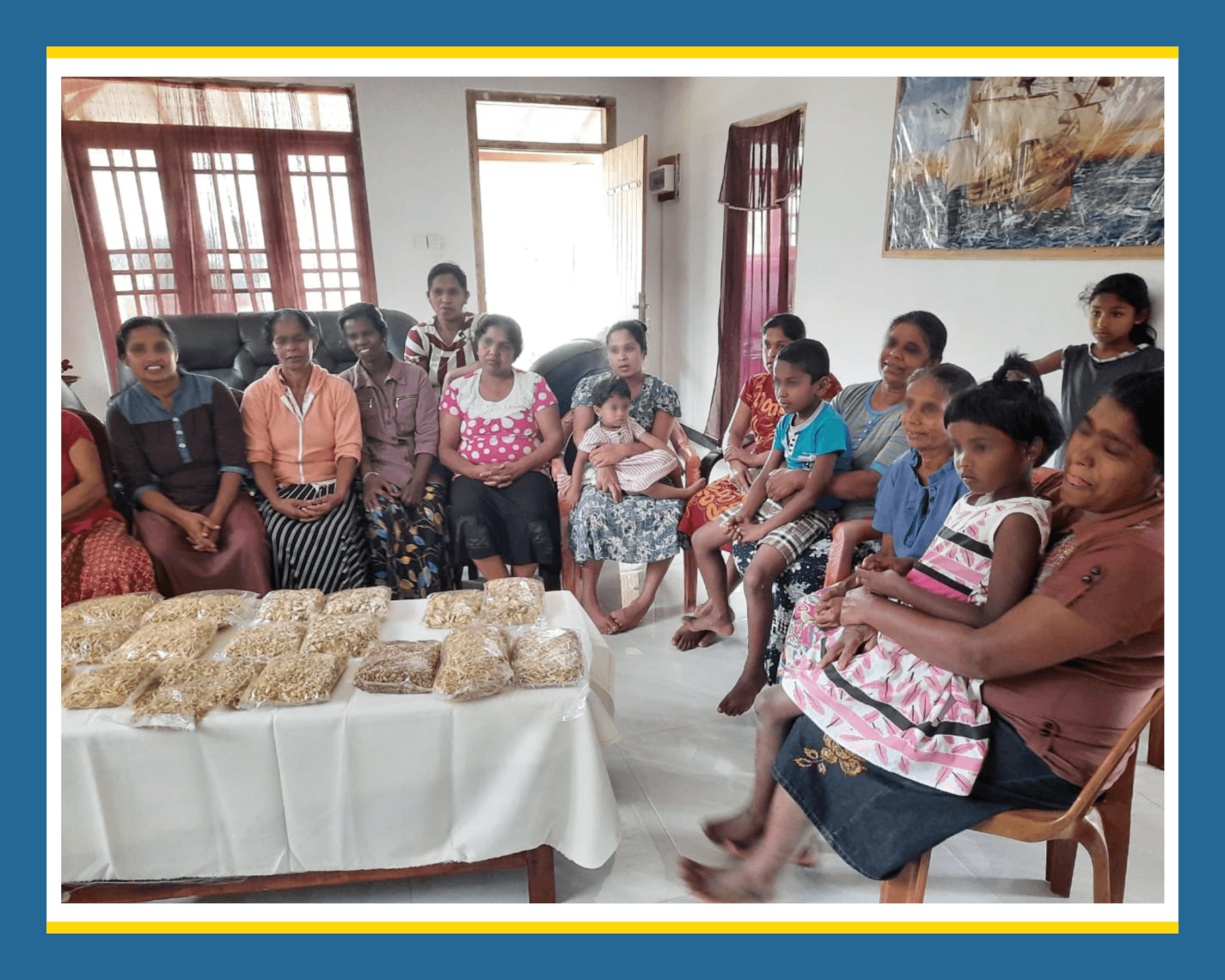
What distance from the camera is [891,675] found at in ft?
3.91

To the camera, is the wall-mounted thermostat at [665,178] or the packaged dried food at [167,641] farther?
the wall-mounted thermostat at [665,178]

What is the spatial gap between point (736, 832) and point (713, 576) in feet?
3.25

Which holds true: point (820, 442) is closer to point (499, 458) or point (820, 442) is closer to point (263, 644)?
point (499, 458)

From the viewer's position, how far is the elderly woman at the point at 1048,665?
3.14 feet

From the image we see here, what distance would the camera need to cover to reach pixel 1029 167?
5.78 ft

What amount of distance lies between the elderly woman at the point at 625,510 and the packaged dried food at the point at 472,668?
114 cm

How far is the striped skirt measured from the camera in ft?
7.31

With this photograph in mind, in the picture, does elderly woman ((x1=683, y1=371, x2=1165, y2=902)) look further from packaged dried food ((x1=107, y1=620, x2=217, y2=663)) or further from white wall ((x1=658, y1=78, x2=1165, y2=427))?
packaged dried food ((x1=107, y1=620, x2=217, y2=663))

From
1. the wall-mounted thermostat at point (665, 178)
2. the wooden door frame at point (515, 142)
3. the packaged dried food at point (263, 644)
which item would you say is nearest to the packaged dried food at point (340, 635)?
the packaged dried food at point (263, 644)

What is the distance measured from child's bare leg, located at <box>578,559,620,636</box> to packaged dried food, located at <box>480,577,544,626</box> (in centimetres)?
87

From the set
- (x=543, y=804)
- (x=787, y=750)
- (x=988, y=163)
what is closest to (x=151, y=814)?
(x=543, y=804)

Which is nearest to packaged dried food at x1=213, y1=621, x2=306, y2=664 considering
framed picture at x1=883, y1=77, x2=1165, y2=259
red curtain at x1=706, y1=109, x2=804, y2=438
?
framed picture at x1=883, y1=77, x2=1165, y2=259

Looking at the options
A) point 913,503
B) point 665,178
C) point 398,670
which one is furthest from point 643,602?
point 665,178

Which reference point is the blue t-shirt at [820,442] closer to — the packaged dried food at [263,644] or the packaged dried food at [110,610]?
the packaged dried food at [263,644]
